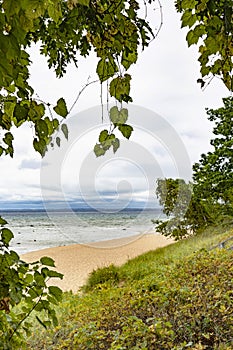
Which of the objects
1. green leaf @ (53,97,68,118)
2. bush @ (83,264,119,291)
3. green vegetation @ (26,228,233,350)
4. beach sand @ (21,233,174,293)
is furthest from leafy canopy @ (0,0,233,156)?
beach sand @ (21,233,174,293)

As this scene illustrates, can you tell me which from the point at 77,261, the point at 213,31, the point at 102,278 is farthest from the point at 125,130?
the point at 77,261

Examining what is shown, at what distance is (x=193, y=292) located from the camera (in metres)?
2.29

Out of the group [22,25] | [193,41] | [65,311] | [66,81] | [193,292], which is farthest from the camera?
[65,311]

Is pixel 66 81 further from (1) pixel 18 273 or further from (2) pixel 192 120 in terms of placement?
(2) pixel 192 120

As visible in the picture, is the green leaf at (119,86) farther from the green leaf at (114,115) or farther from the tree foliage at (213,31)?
the tree foliage at (213,31)

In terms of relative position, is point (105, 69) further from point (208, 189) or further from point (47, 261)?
point (208, 189)

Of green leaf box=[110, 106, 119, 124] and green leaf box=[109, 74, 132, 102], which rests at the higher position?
green leaf box=[109, 74, 132, 102]

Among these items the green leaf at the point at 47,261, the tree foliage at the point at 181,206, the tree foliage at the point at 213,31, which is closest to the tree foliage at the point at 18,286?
the green leaf at the point at 47,261

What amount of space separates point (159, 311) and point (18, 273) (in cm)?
162

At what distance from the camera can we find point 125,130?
0.60 metres

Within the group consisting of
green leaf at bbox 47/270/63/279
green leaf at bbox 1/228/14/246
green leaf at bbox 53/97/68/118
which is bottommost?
green leaf at bbox 47/270/63/279

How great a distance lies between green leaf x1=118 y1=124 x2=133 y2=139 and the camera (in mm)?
603

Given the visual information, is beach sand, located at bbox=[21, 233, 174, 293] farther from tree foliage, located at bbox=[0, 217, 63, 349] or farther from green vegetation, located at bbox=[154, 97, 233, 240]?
tree foliage, located at bbox=[0, 217, 63, 349]

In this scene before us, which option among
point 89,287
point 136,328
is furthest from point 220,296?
point 89,287
